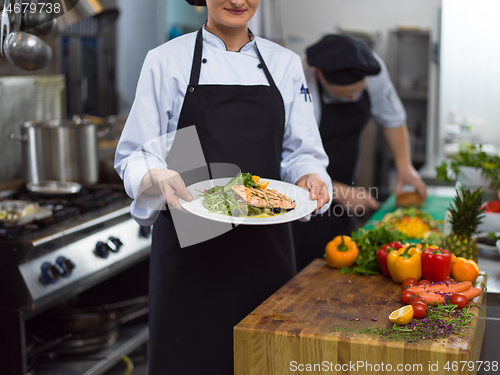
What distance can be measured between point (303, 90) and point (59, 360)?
145 cm

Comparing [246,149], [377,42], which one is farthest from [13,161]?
[377,42]

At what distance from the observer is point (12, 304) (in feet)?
5.69

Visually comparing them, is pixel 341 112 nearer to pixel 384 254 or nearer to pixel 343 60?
pixel 343 60

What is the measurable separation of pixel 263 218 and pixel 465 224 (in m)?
0.78

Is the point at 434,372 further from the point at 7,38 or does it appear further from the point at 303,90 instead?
the point at 7,38

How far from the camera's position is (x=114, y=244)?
211cm

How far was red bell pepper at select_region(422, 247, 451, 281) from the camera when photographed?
138 centimetres

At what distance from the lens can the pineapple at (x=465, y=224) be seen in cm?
159

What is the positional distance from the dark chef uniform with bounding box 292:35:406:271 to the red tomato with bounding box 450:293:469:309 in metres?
1.07

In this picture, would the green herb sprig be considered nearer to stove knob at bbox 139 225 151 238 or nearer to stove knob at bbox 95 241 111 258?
stove knob at bbox 95 241 111 258

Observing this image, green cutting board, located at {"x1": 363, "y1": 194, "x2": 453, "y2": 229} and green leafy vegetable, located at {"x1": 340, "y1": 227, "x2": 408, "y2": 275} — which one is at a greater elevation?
green leafy vegetable, located at {"x1": 340, "y1": 227, "x2": 408, "y2": 275}

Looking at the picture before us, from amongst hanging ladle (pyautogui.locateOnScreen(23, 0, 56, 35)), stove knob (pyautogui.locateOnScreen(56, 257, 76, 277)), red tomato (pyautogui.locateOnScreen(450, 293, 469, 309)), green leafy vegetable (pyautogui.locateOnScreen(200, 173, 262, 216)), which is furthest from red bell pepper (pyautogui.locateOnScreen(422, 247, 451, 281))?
hanging ladle (pyautogui.locateOnScreen(23, 0, 56, 35))

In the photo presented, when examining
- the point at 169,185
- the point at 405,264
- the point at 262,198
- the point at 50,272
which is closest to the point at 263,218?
the point at 262,198

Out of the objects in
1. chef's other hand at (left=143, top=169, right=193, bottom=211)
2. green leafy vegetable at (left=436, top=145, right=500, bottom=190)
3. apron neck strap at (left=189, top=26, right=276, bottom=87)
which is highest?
apron neck strap at (left=189, top=26, right=276, bottom=87)
